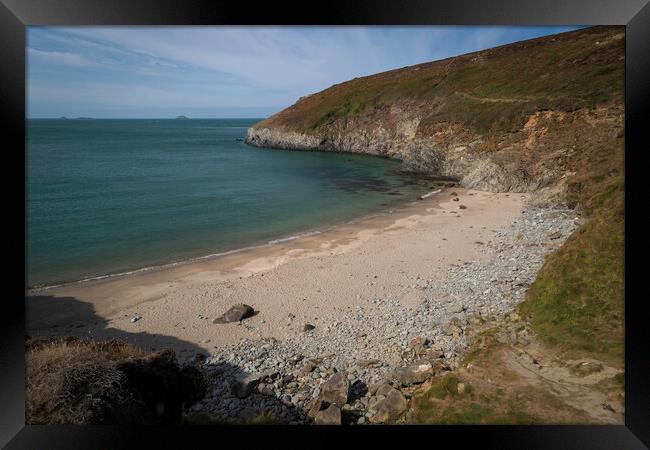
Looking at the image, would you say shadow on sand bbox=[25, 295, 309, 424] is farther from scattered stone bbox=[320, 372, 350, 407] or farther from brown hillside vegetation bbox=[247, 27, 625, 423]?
brown hillside vegetation bbox=[247, 27, 625, 423]

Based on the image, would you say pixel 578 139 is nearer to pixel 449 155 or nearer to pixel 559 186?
pixel 559 186

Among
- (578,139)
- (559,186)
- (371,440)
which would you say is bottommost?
(371,440)

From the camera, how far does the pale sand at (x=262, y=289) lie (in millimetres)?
10809

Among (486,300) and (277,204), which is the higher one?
(277,204)

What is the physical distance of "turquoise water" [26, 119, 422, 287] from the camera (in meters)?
17.3

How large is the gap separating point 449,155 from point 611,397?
33466 mm

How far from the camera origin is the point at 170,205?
1041 inches

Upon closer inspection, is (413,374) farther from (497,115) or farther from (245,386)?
(497,115)

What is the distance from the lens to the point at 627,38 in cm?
529

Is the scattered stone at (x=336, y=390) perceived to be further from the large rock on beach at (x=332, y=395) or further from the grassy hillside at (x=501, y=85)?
the grassy hillside at (x=501, y=85)

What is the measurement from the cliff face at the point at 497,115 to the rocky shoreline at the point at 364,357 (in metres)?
4.84

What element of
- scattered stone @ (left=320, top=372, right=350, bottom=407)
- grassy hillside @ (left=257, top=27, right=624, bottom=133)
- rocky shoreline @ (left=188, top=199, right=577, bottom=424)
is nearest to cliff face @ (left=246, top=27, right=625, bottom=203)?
grassy hillside @ (left=257, top=27, right=624, bottom=133)

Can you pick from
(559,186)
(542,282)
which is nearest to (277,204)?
(559,186)

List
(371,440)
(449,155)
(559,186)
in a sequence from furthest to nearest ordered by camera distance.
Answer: (449,155), (559,186), (371,440)
